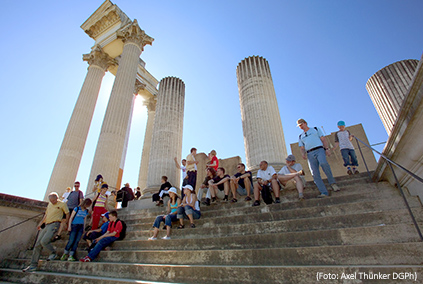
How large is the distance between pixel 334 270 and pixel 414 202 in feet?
8.00

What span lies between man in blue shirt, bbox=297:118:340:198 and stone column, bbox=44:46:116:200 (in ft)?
44.0

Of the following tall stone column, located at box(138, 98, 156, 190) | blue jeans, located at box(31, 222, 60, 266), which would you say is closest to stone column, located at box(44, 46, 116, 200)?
tall stone column, located at box(138, 98, 156, 190)

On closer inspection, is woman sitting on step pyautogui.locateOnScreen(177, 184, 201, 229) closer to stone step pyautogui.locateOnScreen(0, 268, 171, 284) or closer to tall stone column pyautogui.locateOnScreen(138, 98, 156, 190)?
stone step pyautogui.locateOnScreen(0, 268, 171, 284)

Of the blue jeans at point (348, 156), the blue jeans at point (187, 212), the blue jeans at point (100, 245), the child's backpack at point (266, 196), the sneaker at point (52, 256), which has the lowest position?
the sneaker at point (52, 256)

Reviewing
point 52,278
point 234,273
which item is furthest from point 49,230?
point 234,273

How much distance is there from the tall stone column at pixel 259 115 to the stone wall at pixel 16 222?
7.86m

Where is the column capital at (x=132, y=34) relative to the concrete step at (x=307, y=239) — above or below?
above

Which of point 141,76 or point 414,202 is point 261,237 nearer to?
point 414,202

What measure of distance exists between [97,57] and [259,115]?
1524 centimetres

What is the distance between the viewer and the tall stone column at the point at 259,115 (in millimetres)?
9930

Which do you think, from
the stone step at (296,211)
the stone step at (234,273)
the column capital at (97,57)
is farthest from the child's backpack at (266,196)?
the column capital at (97,57)

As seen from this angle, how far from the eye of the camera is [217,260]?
339 centimetres

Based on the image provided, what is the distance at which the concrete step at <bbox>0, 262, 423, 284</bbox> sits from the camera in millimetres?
2299

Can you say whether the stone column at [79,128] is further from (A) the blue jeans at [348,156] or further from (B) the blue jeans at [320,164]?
(A) the blue jeans at [348,156]
